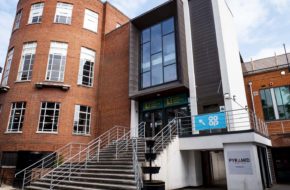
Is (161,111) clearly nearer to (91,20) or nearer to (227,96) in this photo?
(227,96)

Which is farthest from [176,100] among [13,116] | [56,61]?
[13,116]

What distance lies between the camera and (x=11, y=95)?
15.9 meters

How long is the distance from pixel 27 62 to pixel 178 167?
43.3ft

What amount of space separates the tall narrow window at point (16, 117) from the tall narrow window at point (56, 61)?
2650mm

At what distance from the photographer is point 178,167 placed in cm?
1065

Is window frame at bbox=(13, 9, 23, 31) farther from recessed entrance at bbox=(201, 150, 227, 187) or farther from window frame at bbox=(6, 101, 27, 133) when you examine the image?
recessed entrance at bbox=(201, 150, 227, 187)

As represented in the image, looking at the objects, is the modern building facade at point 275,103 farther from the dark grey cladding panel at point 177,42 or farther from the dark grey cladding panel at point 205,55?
the dark grey cladding panel at point 177,42

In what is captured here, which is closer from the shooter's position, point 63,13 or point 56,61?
point 56,61

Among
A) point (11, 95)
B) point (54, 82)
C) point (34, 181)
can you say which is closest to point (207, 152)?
point (34, 181)

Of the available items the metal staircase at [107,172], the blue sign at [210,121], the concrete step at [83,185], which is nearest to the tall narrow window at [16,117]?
the metal staircase at [107,172]

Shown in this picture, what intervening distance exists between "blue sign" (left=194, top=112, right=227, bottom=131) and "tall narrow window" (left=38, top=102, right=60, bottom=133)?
9.54 m

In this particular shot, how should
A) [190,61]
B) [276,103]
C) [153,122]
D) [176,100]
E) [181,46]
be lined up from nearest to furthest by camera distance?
[181,46] < [190,61] < [176,100] < [276,103] < [153,122]

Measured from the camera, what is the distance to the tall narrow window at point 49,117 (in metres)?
15.1

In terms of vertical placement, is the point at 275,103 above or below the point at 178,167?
above
